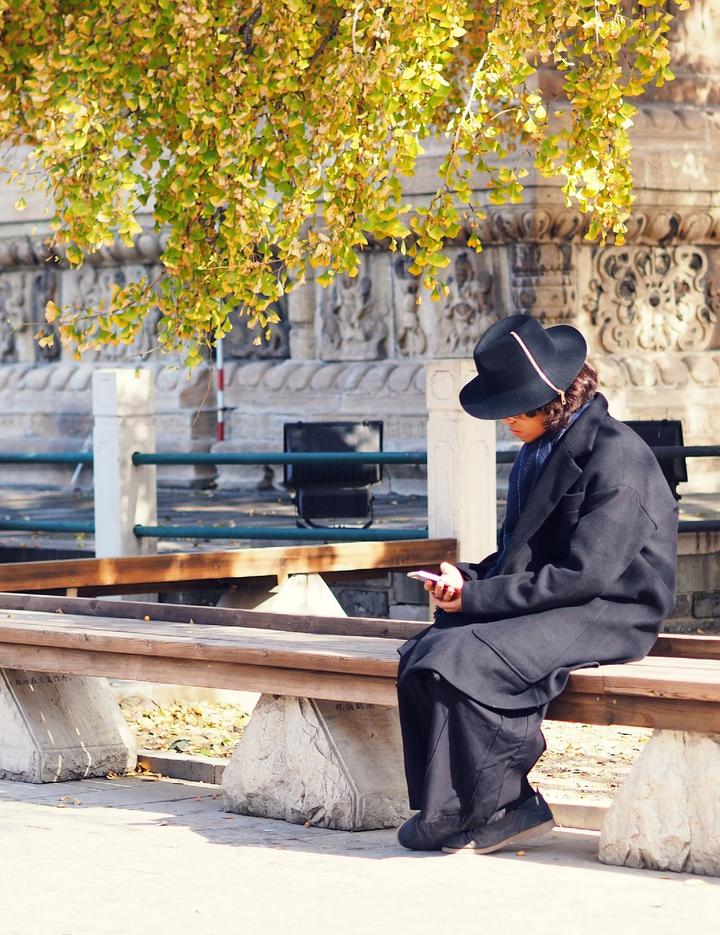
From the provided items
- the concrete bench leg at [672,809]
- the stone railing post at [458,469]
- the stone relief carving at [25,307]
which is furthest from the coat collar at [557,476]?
the stone relief carving at [25,307]

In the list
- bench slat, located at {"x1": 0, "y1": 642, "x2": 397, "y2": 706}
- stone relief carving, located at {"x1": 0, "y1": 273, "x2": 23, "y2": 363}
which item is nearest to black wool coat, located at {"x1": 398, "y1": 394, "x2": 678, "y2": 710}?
bench slat, located at {"x1": 0, "y1": 642, "x2": 397, "y2": 706}

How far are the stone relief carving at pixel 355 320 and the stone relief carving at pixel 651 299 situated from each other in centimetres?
190

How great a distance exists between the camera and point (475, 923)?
4.84 m

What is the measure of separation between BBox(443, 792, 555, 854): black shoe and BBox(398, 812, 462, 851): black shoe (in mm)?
30

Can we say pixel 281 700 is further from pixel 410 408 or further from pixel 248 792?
pixel 410 408

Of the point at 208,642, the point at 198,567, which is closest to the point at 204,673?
the point at 208,642

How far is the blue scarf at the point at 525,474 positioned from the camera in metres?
5.87

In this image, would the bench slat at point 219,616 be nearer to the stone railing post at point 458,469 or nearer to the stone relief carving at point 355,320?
the stone railing post at point 458,469

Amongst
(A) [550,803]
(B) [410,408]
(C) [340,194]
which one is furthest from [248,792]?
(B) [410,408]

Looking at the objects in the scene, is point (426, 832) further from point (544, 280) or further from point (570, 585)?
point (544, 280)

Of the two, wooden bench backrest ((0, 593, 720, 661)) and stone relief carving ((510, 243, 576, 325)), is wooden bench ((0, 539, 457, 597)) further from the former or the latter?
stone relief carving ((510, 243, 576, 325))

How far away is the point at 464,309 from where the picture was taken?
1755 centimetres

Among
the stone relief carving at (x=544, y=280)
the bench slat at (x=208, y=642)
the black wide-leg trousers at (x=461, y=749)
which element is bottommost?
the black wide-leg trousers at (x=461, y=749)

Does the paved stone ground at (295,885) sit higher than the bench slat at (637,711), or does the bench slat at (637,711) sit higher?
the bench slat at (637,711)
